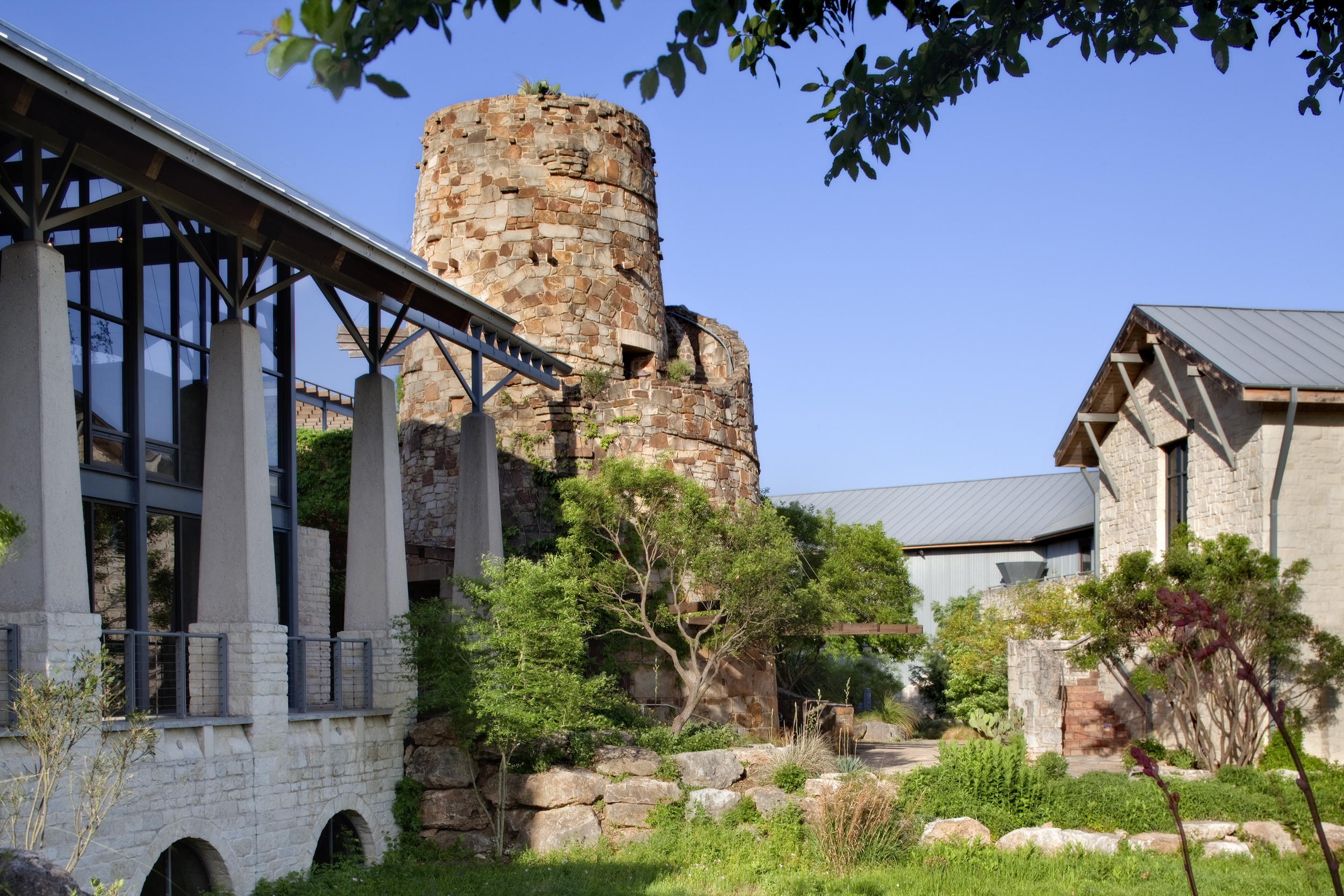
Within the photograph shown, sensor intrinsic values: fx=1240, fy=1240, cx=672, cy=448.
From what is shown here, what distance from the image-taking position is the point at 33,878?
6664mm

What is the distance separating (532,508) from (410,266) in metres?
6.94

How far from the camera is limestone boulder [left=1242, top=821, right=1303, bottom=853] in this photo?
13633mm

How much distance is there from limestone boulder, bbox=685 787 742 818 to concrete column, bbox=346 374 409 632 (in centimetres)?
425

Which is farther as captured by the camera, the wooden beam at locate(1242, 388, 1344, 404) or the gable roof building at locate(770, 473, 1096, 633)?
the gable roof building at locate(770, 473, 1096, 633)

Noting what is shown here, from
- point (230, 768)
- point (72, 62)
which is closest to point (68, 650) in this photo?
point (230, 768)

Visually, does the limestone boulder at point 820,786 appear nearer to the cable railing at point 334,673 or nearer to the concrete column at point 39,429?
the cable railing at point 334,673

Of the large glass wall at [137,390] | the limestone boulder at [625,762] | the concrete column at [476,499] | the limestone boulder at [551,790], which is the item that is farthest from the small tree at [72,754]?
the concrete column at [476,499]

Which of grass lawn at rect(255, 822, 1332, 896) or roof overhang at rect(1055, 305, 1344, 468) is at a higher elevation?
roof overhang at rect(1055, 305, 1344, 468)

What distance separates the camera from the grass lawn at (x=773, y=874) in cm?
1173

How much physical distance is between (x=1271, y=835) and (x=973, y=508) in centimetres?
2743

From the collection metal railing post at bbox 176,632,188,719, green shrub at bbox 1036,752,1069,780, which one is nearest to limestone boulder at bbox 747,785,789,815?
green shrub at bbox 1036,752,1069,780

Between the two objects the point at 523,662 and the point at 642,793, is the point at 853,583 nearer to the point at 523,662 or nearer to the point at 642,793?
the point at 642,793

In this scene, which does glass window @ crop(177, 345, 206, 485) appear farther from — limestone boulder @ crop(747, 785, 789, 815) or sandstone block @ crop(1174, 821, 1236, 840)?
sandstone block @ crop(1174, 821, 1236, 840)

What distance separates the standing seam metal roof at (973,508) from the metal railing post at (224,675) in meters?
21.9
